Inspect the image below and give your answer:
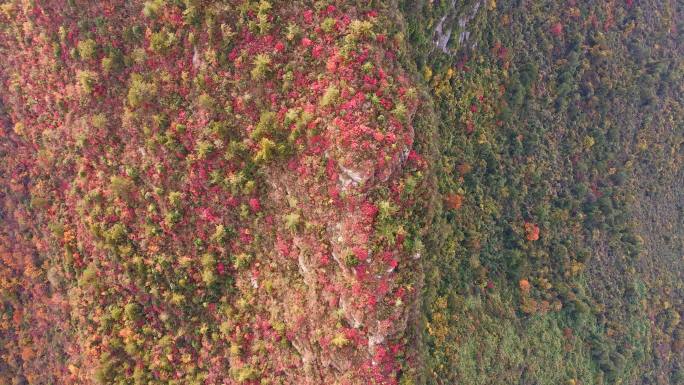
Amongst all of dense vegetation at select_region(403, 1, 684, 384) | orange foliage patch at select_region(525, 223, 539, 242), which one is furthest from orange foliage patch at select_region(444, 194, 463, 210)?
orange foliage patch at select_region(525, 223, 539, 242)

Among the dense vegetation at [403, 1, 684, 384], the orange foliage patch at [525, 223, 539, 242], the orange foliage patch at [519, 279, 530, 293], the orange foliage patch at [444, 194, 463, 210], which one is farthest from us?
the orange foliage patch at [525, 223, 539, 242]

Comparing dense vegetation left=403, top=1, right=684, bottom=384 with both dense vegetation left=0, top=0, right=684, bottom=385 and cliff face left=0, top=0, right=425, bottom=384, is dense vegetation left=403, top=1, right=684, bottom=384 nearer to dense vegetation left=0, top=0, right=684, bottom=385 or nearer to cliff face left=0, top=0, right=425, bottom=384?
dense vegetation left=0, top=0, right=684, bottom=385

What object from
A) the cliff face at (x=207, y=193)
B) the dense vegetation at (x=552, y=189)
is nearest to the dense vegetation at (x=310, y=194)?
the cliff face at (x=207, y=193)

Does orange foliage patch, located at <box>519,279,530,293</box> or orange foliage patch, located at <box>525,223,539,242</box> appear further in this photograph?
orange foliage patch, located at <box>525,223,539,242</box>

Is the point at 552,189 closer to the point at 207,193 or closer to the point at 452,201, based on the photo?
the point at 452,201

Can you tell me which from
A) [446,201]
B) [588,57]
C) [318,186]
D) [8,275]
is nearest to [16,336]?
[8,275]

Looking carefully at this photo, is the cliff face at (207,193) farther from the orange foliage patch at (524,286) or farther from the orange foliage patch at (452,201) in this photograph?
the orange foliage patch at (524,286)

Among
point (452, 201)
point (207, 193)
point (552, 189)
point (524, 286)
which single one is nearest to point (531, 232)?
point (524, 286)
